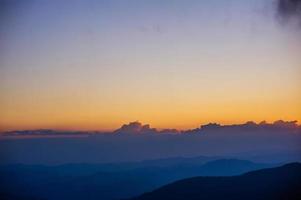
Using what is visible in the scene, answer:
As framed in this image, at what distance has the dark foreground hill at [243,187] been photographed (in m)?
10.7

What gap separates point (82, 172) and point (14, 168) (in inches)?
39.5

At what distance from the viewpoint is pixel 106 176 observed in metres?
10.8

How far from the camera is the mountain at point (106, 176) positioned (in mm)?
10664

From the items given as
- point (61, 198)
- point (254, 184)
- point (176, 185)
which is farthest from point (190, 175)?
point (61, 198)

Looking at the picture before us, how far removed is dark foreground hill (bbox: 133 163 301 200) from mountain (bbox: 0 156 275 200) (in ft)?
0.32

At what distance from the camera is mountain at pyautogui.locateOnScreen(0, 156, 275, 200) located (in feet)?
35.0

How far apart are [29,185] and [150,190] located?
1772mm

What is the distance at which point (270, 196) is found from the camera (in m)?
10.9

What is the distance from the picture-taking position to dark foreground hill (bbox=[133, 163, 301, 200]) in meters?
10.7

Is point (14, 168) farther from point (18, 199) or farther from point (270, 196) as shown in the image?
point (270, 196)

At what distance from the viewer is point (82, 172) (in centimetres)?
1079

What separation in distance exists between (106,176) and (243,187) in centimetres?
197

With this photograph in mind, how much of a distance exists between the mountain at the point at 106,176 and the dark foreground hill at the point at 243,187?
0.32ft

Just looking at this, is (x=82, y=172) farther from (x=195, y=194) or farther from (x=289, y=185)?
(x=289, y=185)
